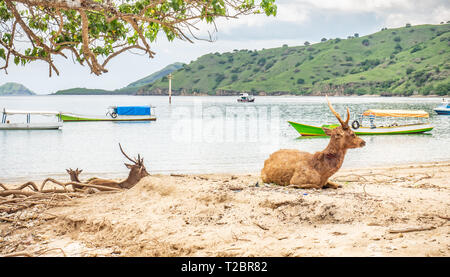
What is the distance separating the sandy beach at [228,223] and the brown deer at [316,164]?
1.53 feet

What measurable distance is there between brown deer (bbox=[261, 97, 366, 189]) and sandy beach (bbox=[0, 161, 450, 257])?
1.53ft

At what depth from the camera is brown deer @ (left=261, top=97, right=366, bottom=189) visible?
318 inches

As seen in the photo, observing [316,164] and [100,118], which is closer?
[316,164]

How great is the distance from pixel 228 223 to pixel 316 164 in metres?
3.09

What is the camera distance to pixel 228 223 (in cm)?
577

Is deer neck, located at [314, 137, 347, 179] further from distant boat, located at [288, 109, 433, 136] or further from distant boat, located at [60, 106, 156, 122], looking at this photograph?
distant boat, located at [60, 106, 156, 122]

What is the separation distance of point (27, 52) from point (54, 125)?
4353 centimetres

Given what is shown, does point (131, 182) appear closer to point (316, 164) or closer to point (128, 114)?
point (316, 164)

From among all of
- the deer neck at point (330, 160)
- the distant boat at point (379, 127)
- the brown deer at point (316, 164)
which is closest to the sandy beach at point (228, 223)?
the brown deer at point (316, 164)

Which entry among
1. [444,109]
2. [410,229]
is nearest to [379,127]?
[410,229]

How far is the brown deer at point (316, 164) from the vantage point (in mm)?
8086

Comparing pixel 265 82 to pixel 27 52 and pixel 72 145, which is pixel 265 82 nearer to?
pixel 72 145

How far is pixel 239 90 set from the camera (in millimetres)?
192625

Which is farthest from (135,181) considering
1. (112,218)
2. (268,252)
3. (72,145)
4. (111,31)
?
(72,145)
